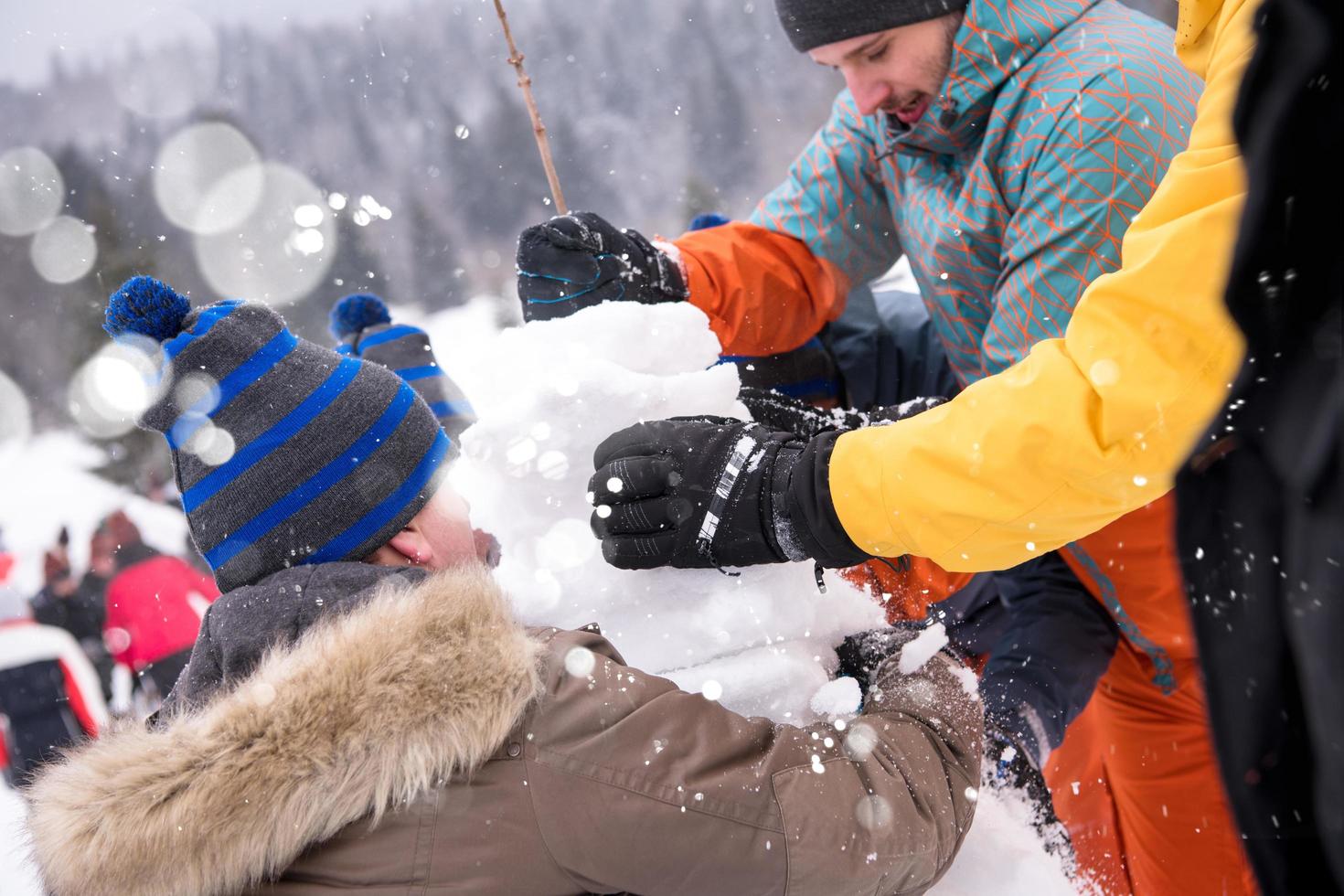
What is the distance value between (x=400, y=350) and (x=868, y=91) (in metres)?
2.24

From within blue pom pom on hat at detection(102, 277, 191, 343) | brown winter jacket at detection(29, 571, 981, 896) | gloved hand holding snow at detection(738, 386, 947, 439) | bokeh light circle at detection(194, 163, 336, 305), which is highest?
bokeh light circle at detection(194, 163, 336, 305)

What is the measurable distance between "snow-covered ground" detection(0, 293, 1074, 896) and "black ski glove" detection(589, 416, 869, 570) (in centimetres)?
8

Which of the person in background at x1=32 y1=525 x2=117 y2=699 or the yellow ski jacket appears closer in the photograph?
the yellow ski jacket

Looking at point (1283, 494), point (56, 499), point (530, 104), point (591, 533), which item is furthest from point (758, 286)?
point (56, 499)

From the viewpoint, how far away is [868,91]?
2.05 meters

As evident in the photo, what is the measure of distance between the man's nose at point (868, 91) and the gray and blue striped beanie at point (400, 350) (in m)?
1.87

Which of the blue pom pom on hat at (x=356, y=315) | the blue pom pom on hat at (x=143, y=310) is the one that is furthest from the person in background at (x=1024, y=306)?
the blue pom pom on hat at (x=356, y=315)

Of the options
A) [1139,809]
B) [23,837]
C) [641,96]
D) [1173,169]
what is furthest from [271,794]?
[641,96]

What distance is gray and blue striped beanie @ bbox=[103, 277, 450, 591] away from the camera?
1367 millimetres

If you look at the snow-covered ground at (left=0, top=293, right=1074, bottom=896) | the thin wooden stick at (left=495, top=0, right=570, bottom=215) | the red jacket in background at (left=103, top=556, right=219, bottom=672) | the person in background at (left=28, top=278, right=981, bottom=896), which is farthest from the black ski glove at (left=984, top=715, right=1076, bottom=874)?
the red jacket in background at (left=103, top=556, right=219, bottom=672)

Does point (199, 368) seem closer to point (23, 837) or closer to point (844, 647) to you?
point (23, 837)

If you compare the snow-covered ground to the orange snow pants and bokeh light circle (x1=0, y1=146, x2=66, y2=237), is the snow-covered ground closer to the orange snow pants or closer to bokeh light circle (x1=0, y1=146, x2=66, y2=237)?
the orange snow pants

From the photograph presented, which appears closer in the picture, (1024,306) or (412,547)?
(412,547)

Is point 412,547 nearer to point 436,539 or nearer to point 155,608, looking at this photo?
point 436,539
